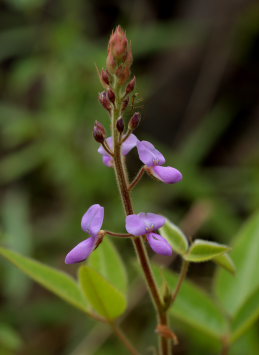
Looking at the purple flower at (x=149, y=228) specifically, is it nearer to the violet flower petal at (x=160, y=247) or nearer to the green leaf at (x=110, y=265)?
the violet flower petal at (x=160, y=247)

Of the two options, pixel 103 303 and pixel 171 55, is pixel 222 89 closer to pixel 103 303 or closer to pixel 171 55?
pixel 171 55

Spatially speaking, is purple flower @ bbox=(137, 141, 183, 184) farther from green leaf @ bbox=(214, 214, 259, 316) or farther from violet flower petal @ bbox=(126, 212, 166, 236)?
green leaf @ bbox=(214, 214, 259, 316)

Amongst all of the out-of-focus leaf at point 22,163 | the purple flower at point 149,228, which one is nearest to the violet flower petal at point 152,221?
the purple flower at point 149,228

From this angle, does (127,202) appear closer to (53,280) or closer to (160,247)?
(160,247)

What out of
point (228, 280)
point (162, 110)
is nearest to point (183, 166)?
point (162, 110)

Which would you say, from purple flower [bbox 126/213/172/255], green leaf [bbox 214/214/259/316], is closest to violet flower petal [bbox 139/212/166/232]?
purple flower [bbox 126/213/172/255]
